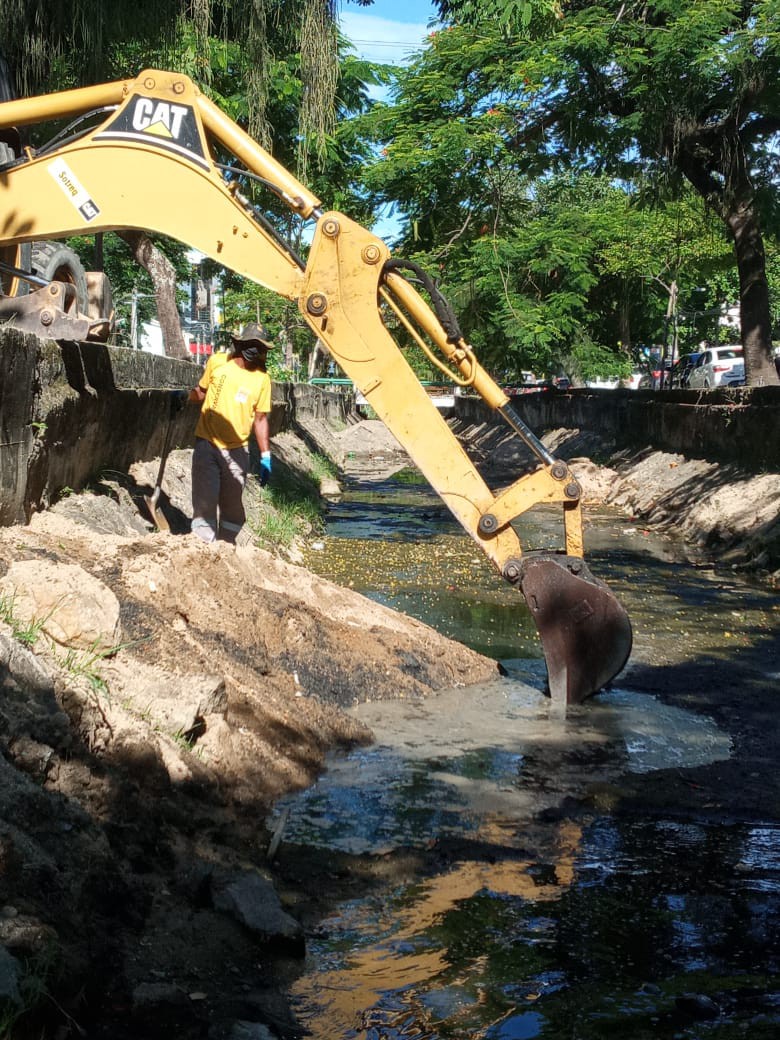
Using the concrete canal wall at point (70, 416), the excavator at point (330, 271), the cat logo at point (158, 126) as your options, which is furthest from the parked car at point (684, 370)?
the cat logo at point (158, 126)

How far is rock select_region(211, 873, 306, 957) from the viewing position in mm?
4043

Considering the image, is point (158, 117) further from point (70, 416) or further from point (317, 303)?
point (70, 416)

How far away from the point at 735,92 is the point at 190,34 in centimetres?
943

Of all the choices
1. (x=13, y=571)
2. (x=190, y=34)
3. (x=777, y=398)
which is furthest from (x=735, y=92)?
(x=13, y=571)

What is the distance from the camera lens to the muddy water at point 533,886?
380 cm

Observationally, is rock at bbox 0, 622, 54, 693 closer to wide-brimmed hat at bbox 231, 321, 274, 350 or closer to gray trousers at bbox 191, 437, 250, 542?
gray trousers at bbox 191, 437, 250, 542

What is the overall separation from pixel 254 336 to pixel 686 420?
41.6 ft

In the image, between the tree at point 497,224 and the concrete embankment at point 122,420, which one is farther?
the tree at point 497,224

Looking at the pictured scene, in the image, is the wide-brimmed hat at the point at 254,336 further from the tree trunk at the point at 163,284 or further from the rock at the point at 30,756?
the tree trunk at the point at 163,284

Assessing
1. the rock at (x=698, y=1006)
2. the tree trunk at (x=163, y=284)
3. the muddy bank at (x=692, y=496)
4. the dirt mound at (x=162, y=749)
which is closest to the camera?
the dirt mound at (x=162, y=749)

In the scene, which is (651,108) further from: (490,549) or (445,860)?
(445,860)

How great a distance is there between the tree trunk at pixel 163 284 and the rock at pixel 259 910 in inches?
674

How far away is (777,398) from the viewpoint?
16.9 metres

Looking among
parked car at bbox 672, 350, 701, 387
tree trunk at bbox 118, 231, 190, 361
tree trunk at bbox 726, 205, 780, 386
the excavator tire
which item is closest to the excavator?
the excavator tire
